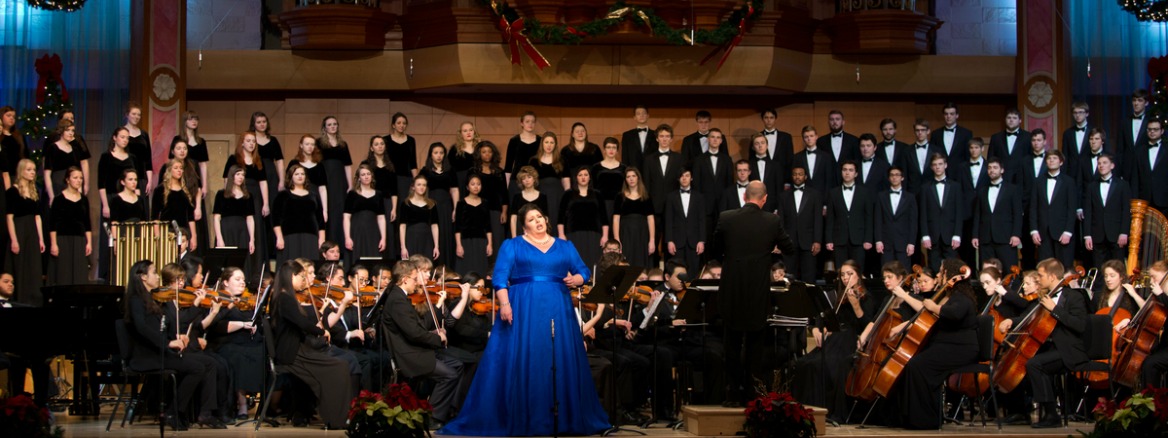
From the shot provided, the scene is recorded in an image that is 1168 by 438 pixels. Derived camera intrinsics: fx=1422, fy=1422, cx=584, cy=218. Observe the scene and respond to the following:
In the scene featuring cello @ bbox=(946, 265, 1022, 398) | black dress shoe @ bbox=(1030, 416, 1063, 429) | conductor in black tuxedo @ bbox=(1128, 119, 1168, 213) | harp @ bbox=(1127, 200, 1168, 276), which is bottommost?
black dress shoe @ bbox=(1030, 416, 1063, 429)

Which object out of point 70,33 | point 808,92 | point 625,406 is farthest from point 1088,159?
point 70,33

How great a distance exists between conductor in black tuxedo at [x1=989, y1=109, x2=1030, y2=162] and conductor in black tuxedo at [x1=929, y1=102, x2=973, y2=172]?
0.27 metres

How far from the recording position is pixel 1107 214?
11586 millimetres

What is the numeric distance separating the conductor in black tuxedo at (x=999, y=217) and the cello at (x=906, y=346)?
348cm

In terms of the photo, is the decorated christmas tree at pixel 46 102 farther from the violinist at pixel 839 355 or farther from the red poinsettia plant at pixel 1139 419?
the red poinsettia plant at pixel 1139 419

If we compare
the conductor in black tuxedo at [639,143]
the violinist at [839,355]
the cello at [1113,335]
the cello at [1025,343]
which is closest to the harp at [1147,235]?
the cello at [1113,335]

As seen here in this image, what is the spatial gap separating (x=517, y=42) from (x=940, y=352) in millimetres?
5735

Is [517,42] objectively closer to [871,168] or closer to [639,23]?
[639,23]

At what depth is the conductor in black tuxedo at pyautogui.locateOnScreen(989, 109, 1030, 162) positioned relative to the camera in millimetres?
12125

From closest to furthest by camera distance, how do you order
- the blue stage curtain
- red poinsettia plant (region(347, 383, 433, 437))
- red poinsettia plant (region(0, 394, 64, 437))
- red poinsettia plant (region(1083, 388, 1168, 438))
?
red poinsettia plant (region(0, 394, 64, 437)), red poinsettia plant (region(1083, 388, 1168, 438)), red poinsettia plant (region(347, 383, 433, 437)), the blue stage curtain

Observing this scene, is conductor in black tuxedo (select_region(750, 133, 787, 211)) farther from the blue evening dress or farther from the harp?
the blue evening dress

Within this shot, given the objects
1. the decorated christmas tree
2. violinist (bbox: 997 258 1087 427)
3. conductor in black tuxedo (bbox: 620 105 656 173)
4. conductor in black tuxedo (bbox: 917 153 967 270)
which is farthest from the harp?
the decorated christmas tree

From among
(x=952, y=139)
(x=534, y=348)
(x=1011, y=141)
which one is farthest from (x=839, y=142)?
(x=534, y=348)

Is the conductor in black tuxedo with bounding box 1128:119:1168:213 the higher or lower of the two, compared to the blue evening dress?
higher
